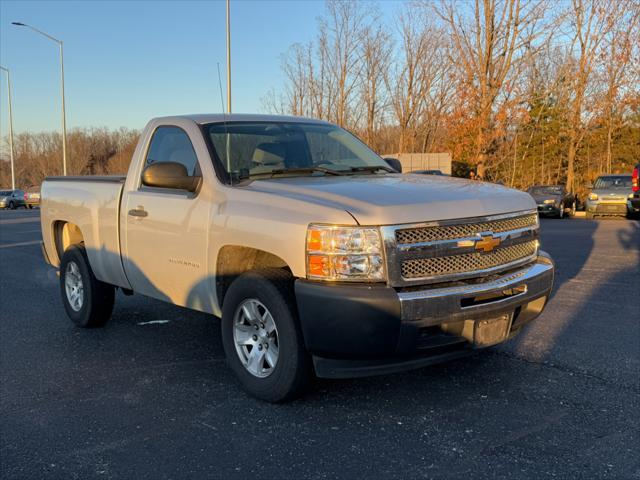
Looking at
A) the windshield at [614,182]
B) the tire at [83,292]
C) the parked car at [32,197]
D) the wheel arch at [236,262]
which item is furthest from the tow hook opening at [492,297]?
the parked car at [32,197]

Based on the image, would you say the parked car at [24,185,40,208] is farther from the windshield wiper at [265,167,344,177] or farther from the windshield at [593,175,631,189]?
the windshield wiper at [265,167,344,177]

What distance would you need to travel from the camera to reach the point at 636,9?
3042 centimetres

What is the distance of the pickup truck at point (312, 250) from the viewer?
11.3 feet

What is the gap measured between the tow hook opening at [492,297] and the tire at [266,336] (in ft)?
3.31

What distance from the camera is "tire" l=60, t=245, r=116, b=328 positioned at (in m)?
5.86

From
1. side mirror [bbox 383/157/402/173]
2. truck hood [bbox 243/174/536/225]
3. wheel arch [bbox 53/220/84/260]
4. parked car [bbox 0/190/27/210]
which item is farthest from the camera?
parked car [bbox 0/190/27/210]

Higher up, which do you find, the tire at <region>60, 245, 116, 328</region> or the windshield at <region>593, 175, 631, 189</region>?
the windshield at <region>593, 175, 631, 189</region>

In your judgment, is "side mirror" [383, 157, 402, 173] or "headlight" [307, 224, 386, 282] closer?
"headlight" [307, 224, 386, 282]

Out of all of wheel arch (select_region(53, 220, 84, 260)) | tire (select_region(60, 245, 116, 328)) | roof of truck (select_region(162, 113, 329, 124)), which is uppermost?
roof of truck (select_region(162, 113, 329, 124))

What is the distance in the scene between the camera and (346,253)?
344cm

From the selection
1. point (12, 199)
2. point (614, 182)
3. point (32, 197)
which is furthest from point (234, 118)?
point (12, 199)

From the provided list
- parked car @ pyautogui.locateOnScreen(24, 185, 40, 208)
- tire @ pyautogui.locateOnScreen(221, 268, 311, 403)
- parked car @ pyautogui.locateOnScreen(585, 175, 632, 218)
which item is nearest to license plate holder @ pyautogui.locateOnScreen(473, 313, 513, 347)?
tire @ pyautogui.locateOnScreen(221, 268, 311, 403)

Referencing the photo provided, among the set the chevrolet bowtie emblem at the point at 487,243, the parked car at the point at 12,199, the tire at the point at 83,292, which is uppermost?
the chevrolet bowtie emblem at the point at 487,243

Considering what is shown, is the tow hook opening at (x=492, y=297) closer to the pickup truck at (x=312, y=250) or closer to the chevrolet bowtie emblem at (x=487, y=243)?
the pickup truck at (x=312, y=250)
